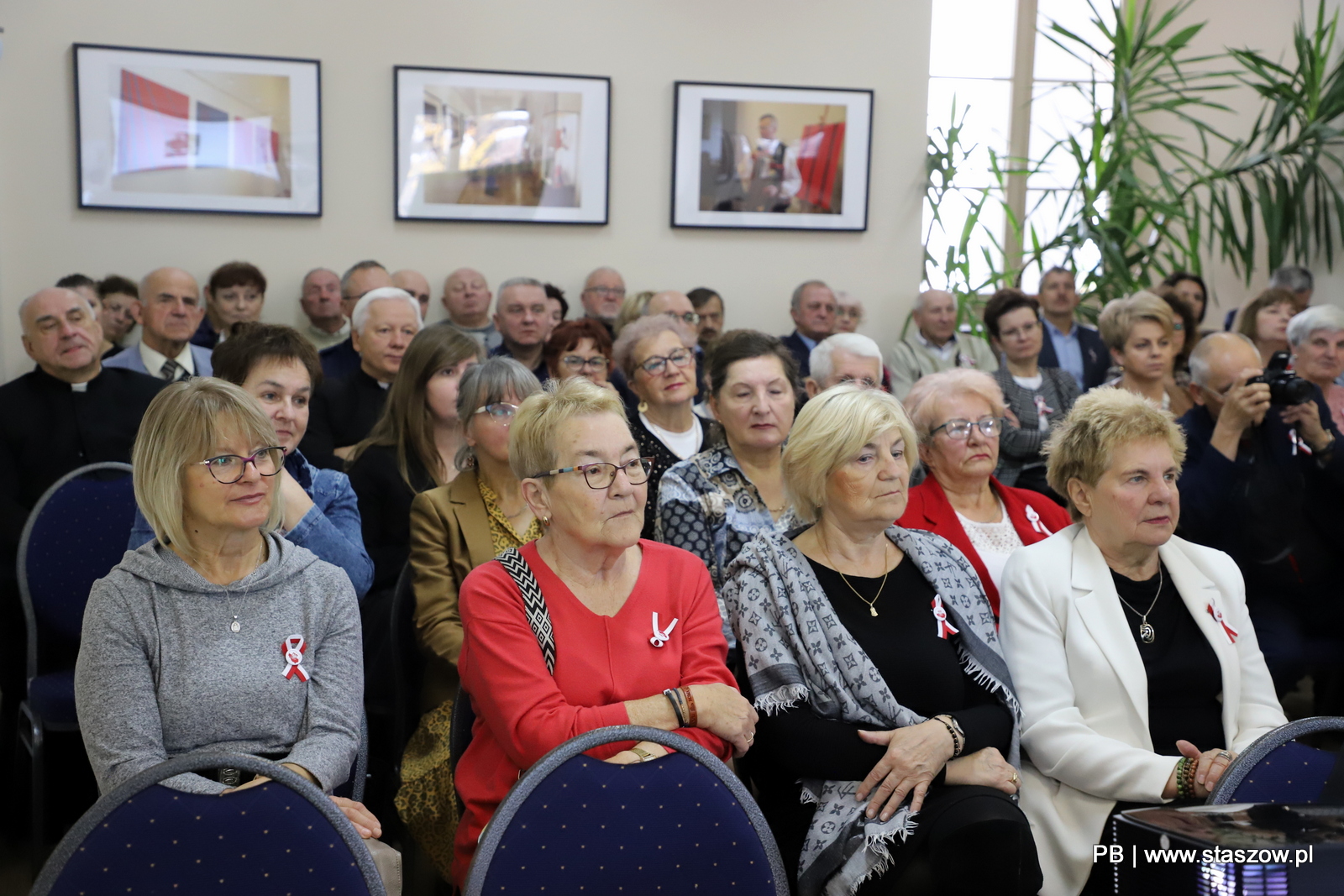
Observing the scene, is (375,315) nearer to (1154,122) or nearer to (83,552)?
(83,552)

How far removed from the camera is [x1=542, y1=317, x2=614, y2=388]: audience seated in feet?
12.5

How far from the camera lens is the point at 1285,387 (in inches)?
129

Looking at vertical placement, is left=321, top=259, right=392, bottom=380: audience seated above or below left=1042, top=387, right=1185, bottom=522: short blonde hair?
above

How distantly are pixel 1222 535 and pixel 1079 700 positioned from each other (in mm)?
1331

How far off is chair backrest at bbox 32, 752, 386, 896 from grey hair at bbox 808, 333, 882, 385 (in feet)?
8.27

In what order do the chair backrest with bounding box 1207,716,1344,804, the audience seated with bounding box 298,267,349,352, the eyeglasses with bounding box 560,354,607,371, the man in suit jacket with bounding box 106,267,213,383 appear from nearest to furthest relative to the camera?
the chair backrest with bounding box 1207,716,1344,804, the eyeglasses with bounding box 560,354,607,371, the man in suit jacket with bounding box 106,267,213,383, the audience seated with bounding box 298,267,349,352

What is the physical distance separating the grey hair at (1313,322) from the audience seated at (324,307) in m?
4.24

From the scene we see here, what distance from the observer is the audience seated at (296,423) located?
245cm

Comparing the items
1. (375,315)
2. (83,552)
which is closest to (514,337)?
(375,315)

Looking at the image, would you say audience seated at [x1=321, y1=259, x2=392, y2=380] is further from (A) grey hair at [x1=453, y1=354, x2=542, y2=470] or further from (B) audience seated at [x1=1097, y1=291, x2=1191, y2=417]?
(B) audience seated at [x1=1097, y1=291, x2=1191, y2=417]

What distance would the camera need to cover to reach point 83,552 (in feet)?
9.13

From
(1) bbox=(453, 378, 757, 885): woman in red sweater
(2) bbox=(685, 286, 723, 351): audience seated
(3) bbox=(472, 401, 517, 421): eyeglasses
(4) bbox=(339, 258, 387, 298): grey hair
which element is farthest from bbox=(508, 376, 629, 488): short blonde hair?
(2) bbox=(685, 286, 723, 351): audience seated

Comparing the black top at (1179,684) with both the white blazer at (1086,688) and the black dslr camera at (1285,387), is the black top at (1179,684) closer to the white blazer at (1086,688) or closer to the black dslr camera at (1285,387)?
the white blazer at (1086,688)

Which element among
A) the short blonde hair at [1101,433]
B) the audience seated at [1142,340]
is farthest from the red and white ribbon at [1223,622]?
the audience seated at [1142,340]
